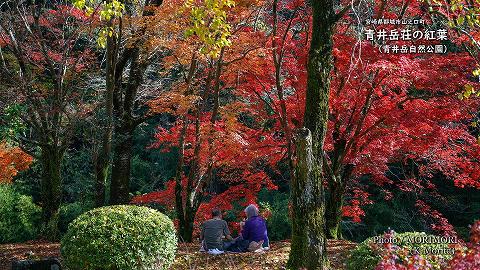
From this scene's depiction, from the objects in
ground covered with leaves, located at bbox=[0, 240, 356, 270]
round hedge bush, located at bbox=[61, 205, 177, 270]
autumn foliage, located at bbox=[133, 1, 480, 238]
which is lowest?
ground covered with leaves, located at bbox=[0, 240, 356, 270]

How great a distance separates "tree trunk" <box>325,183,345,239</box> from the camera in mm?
10422

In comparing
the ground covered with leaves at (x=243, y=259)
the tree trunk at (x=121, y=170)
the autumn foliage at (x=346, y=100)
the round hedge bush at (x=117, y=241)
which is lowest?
the ground covered with leaves at (x=243, y=259)

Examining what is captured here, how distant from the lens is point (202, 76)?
11875 mm

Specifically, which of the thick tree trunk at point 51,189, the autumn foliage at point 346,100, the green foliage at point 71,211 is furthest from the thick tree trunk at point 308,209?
the green foliage at point 71,211

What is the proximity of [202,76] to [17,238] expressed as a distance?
920 cm

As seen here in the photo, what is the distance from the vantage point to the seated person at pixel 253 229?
25.2 feet

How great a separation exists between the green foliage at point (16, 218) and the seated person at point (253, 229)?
429 inches

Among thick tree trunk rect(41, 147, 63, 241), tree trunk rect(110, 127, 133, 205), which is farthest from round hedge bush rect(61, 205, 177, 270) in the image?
thick tree trunk rect(41, 147, 63, 241)

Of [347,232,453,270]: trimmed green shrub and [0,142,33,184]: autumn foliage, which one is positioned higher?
[0,142,33,184]: autumn foliage

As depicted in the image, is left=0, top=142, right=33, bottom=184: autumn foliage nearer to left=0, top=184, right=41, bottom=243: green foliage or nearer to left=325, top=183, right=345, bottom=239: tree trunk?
left=0, top=184, right=41, bottom=243: green foliage

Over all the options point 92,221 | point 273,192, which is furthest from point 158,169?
point 92,221

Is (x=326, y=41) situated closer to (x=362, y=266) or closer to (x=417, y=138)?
(x=362, y=266)

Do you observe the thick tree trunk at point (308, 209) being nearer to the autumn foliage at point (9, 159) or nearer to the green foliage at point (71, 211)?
the autumn foliage at point (9, 159)

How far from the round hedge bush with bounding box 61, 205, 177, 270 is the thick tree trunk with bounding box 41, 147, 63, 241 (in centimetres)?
540
